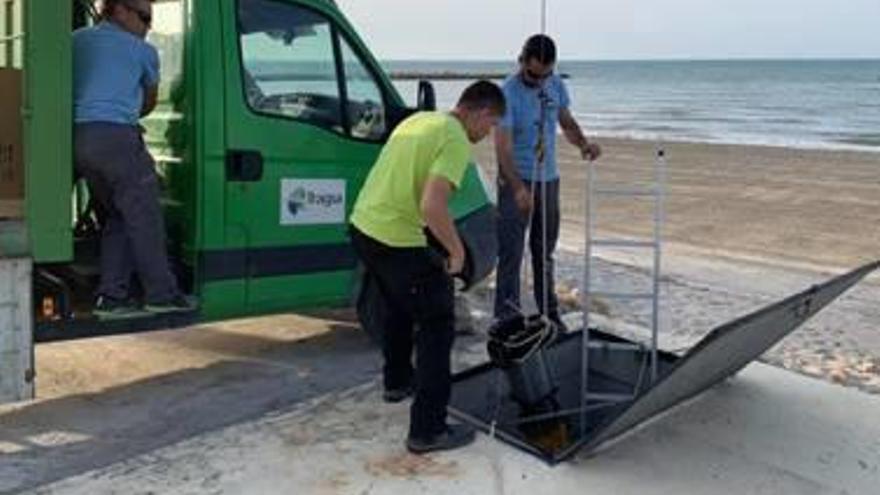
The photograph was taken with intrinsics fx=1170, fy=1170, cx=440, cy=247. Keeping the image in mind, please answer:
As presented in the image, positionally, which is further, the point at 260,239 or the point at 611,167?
the point at 611,167

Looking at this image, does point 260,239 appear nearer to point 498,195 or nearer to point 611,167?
point 498,195

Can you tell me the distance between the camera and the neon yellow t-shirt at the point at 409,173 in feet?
16.4

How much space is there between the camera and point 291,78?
6.71 metres

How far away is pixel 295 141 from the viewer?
662 cm

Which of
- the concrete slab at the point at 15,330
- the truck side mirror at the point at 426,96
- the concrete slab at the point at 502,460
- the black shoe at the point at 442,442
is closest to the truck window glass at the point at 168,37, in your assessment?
the truck side mirror at the point at 426,96

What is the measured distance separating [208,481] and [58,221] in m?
1.47

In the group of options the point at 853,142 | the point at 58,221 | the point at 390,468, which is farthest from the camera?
the point at 853,142

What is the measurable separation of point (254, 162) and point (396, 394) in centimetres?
151

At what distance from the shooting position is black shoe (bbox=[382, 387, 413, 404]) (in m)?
6.05

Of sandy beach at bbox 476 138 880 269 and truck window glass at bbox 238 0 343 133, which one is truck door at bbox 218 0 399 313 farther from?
sandy beach at bbox 476 138 880 269

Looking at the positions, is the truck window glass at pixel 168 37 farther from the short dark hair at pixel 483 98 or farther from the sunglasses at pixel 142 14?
the short dark hair at pixel 483 98

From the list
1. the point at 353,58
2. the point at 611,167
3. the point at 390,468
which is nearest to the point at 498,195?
the point at 353,58

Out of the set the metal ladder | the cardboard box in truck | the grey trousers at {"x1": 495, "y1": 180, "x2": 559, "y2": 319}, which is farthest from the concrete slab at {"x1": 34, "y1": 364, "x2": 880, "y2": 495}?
the grey trousers at {"x1": 495, "y1": 180, "x2": 559, "y2": 319}

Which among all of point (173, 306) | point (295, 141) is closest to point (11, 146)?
point (173, 306)
